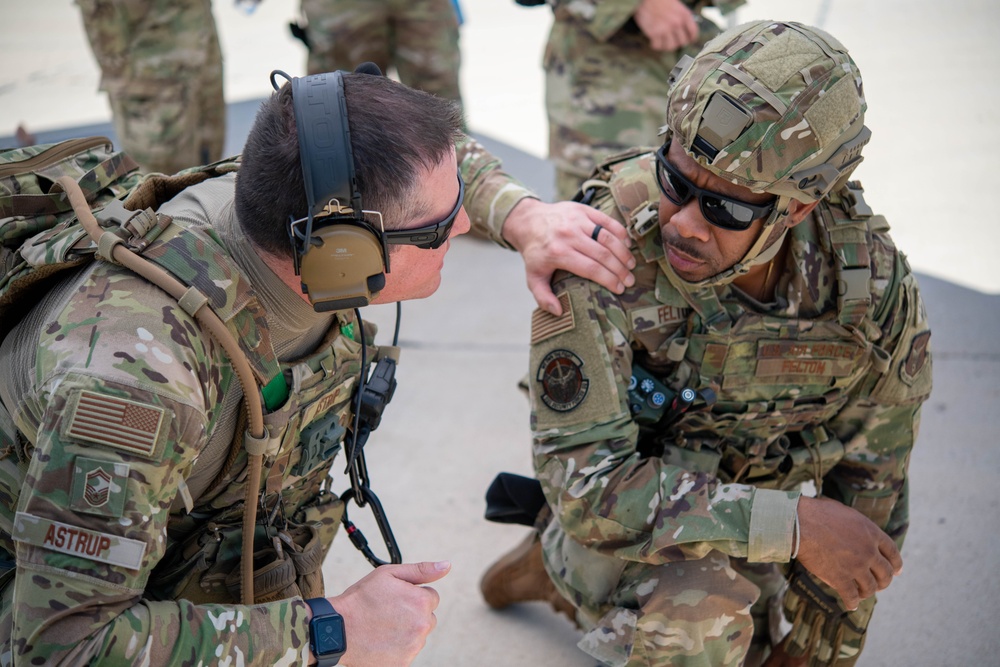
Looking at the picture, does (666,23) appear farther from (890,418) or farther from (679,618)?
(679,618)

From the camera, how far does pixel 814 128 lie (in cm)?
179

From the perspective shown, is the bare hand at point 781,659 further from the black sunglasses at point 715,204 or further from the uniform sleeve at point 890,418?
the black sunglasses at point 715,204

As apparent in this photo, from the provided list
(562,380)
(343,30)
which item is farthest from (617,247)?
(343,30)

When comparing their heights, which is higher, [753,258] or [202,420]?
[753,258]

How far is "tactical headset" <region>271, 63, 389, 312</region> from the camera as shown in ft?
4.87

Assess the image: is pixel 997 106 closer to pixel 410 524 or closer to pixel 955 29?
pixel 955 29

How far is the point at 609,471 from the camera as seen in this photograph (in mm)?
1911

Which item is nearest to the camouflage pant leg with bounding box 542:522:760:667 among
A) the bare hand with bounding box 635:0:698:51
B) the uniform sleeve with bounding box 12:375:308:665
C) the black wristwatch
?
the black wristwatch

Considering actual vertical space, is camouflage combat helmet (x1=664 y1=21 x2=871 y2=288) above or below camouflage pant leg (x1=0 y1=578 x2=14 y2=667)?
above

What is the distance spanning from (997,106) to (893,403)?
4.42m

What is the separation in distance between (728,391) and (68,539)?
4.32 feet

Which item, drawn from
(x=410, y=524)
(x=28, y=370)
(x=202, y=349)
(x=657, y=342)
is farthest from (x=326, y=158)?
(x=410, y=524)

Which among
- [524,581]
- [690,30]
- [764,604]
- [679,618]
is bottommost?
[524,581]

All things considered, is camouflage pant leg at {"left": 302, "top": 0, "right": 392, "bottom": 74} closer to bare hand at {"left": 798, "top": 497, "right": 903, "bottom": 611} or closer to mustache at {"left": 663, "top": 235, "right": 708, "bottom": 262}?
mustache at {"left": 663, "top": 235, "right": 708, "bottom": 262}
